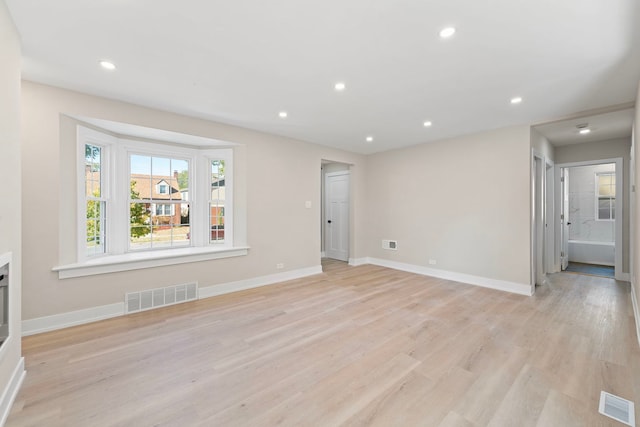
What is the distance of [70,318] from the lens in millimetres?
2938

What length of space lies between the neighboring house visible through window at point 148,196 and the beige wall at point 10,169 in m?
1.27

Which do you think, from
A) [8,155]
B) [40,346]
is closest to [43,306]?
[40,346]

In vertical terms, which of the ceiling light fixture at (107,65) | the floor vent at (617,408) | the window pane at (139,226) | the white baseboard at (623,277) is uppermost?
the ceiling light fixture at (107,65)

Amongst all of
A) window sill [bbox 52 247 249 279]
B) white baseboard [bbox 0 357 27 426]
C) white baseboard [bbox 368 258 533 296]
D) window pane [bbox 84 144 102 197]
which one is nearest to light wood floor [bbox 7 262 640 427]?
white baseboard [bbox 0 357 27 426]

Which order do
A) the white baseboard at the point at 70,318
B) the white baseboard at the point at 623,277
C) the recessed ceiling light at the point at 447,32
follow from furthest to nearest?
the white baseboard at the point at 623,277 → the white baseboard at the point at 70,318 → the recessed ceiling light at the point at 447,32

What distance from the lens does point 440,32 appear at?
197 centimetres

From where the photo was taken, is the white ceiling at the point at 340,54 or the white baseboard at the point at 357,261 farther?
the white baseboard at the point at 357,261

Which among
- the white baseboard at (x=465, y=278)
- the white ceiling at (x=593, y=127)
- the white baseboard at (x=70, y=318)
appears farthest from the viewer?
the white baseboard at (x=465, y=278)

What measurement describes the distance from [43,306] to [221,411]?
2.54 m

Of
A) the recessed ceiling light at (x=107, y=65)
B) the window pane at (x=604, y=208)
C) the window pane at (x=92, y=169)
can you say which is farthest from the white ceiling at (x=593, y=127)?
the window pane at (x=92, y=169)

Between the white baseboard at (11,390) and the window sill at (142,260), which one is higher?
the window sill at (142,260)

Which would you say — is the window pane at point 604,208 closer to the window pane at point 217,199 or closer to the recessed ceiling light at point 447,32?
the recessed ceiling light at point 447,32

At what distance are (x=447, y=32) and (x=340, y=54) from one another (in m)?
0.82

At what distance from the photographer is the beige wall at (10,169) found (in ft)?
5.56
